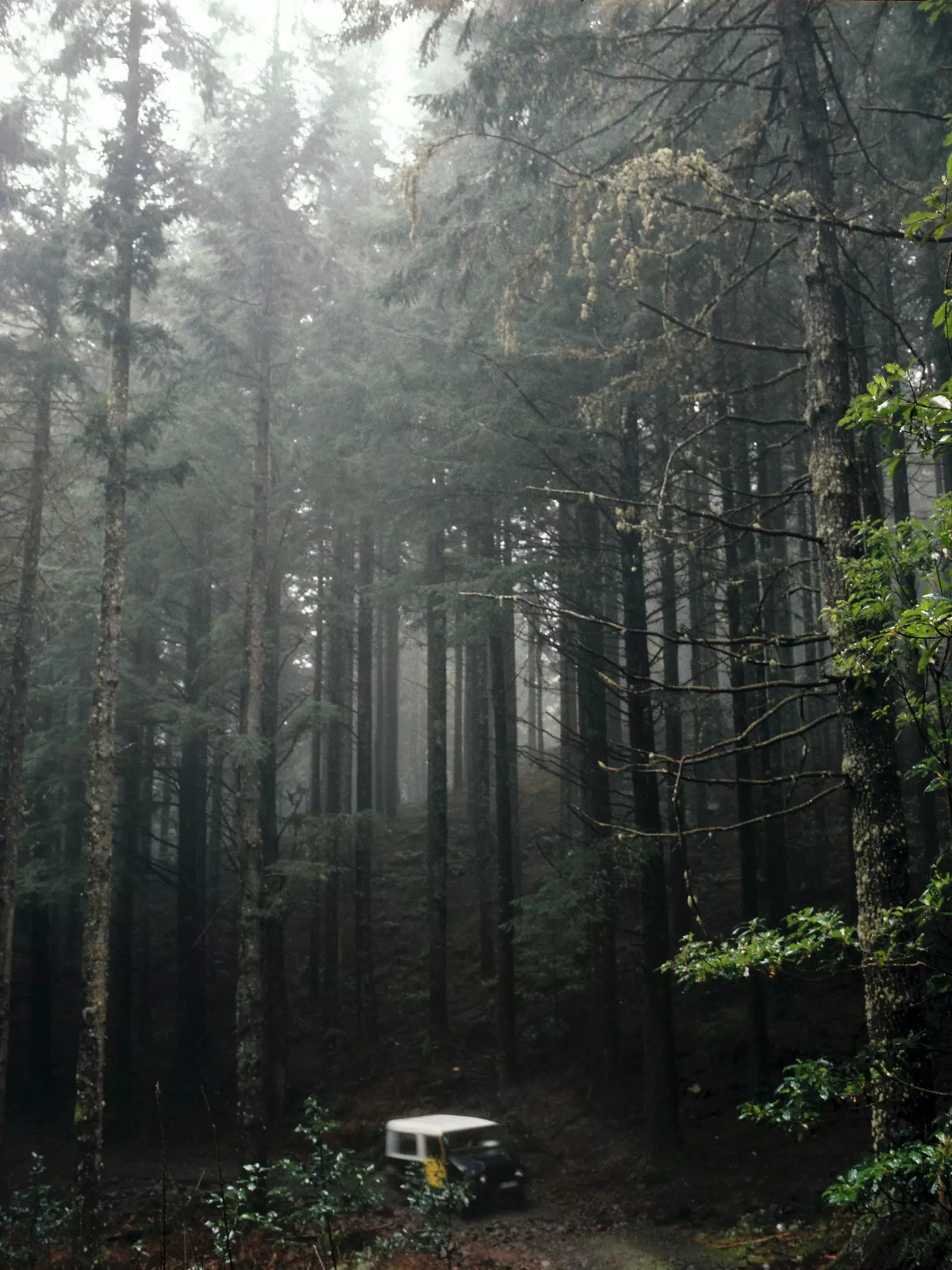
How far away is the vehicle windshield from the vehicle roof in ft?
0.12

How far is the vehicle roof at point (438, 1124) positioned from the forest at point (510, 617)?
0.63 ft

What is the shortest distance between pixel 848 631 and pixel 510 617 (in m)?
9.42

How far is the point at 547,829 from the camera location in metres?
27.3

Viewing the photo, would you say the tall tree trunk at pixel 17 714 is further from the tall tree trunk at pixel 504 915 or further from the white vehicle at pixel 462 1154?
the tall tree trunk at pixel 504 915

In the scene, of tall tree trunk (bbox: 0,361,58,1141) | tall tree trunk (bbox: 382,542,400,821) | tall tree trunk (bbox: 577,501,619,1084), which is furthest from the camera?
tall tree trunk (bbox: 382,542,400,821)

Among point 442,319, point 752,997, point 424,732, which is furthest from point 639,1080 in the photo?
point 424,732

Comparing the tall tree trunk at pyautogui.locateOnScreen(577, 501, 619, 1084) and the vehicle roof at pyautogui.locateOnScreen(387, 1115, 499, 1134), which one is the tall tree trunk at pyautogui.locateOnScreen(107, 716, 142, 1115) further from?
the tall tree trunk at pyautogui.locateOnScreen(577, 501, 619, 1084)

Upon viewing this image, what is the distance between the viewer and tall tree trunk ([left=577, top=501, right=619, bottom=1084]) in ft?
43.9

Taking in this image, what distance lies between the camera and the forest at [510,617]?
6961 millimetres

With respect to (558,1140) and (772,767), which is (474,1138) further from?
(772,767)

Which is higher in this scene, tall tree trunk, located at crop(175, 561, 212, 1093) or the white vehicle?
tall tree trunk, located at crop(175, 561, 212, 1093)

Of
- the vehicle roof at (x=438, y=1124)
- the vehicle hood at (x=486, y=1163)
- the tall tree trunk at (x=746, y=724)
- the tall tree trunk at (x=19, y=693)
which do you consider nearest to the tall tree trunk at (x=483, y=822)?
the vehicle roof at (x=438, y=1124)

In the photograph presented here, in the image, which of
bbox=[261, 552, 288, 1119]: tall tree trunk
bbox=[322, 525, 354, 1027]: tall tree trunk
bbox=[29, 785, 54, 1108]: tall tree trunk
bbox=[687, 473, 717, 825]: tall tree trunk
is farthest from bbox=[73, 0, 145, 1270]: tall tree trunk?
bbox=[29, 785, 54, 1108]: tall tree trunk

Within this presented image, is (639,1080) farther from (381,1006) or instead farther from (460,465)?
(460,465)
